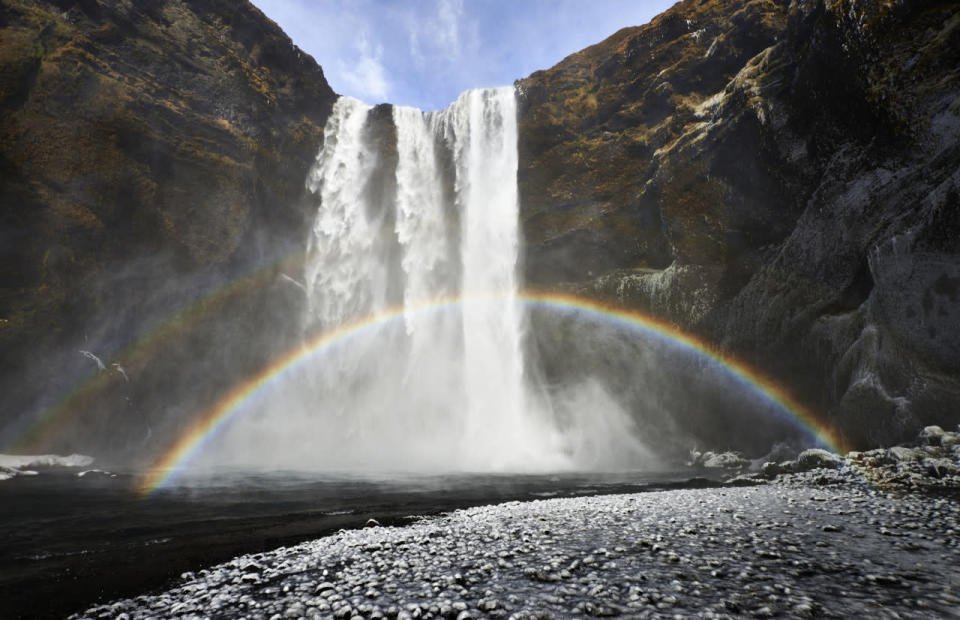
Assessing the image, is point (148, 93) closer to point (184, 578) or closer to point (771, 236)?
point (184, 578)

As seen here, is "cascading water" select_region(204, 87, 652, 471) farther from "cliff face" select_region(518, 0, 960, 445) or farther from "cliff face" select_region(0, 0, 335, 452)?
"cliff face" select_region(0, 0, 335, 452)

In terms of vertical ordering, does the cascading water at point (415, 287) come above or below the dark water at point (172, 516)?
above

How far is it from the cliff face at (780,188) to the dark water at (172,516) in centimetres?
899

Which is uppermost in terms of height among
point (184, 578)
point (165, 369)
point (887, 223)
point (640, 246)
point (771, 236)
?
point (640, 246)

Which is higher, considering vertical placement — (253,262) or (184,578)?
(253,262)

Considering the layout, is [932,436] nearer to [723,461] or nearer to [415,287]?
[723,461]

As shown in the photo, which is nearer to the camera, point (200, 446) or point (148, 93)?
point (148, 93)

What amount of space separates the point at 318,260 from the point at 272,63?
56.3ft

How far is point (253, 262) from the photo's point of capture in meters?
35.3

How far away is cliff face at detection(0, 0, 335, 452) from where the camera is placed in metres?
25.7

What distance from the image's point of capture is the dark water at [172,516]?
6.51 m

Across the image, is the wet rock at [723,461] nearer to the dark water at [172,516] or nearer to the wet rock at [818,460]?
the wet rock at [818,460]

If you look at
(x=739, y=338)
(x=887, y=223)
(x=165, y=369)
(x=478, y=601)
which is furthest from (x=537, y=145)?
(x=478, y=601)

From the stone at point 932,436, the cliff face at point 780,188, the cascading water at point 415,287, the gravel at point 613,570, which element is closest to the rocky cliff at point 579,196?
the cliff face at point 780,188
